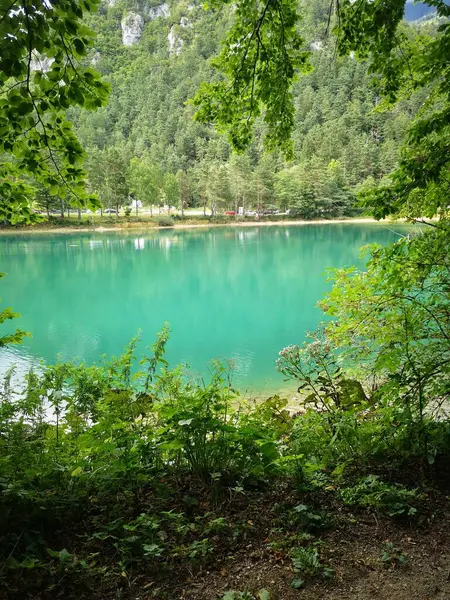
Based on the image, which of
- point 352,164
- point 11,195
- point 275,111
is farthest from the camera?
point 352,164

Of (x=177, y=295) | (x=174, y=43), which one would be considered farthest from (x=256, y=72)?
(x=174, y=43)

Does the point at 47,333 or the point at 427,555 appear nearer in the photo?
the point at 427,555

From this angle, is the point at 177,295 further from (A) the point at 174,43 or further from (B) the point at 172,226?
(A) the point at 174,43

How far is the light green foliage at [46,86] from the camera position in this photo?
1848 mm

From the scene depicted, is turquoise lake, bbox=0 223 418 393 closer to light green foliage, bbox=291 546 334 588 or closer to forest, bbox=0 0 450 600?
forest, bbox=0 0 450 600

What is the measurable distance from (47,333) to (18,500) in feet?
44.8

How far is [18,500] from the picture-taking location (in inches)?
88.8

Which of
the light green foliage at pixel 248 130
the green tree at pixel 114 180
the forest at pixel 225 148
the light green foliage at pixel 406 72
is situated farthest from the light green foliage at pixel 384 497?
the green tree at pixel 114 180

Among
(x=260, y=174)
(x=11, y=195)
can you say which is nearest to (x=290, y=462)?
(x=11, y=195)

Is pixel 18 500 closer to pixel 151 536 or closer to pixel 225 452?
pixel 151 536

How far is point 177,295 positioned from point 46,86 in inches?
777

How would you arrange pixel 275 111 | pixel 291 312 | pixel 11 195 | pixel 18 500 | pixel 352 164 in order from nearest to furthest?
1. pixel 18 500
2. pixel 11 195
3. pixel 275 111
4. pixel 291 312
5. pixel 352 164

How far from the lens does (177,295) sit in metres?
21.8

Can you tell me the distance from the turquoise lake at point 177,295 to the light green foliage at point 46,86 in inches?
153
